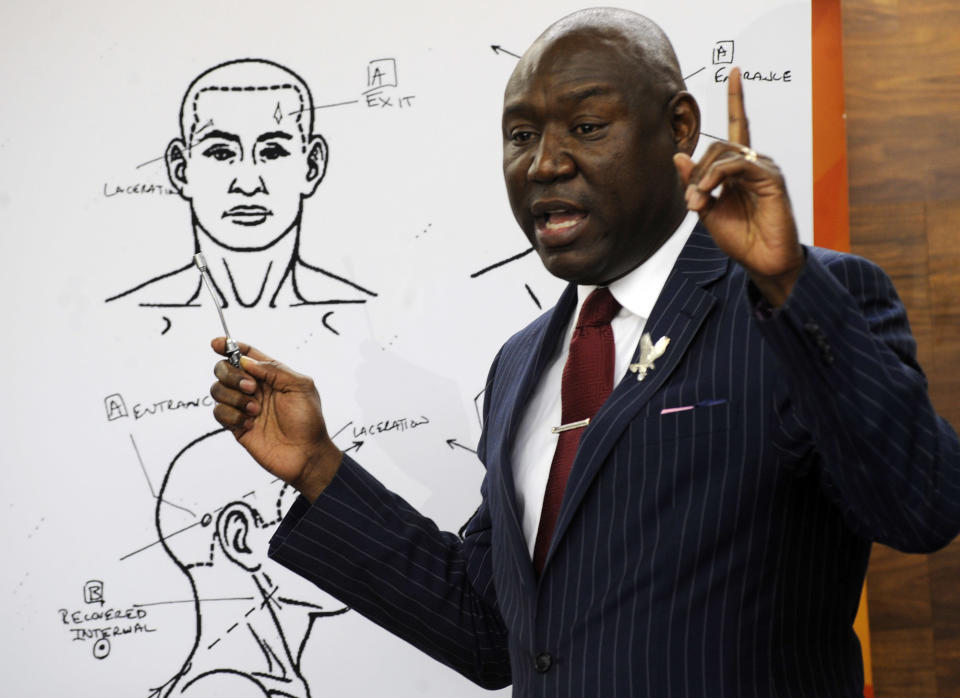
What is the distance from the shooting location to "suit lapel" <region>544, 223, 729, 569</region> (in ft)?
4.44

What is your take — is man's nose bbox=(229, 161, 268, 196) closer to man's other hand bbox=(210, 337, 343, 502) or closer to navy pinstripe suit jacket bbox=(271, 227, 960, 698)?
man's other hand bbox=(210, 337, 343, 502)

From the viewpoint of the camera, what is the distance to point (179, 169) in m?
2.29

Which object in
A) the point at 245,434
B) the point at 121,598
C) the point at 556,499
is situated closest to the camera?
the point at 556,499

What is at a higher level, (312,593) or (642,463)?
(642,463)

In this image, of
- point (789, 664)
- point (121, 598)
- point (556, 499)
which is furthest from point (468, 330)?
point (789, 664)

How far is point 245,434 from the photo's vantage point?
162 cm

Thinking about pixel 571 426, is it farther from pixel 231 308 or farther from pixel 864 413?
pixel 231 308

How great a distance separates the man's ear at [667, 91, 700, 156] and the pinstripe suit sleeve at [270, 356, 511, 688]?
70 cm

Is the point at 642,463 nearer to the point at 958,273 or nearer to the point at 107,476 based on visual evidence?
the point at 958,273

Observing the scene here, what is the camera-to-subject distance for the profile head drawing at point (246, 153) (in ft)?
7.44

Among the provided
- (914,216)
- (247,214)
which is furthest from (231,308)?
(914,216)

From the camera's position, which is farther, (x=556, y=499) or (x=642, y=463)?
(x=556, y=499)

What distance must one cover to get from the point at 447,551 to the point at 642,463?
0.52m

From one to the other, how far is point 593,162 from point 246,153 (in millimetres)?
1066
